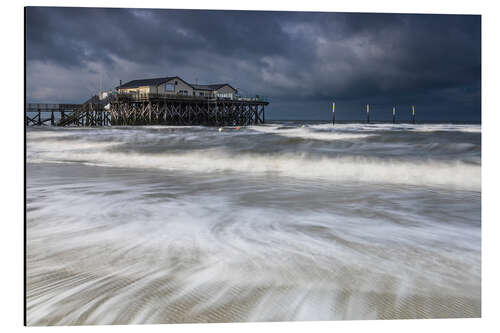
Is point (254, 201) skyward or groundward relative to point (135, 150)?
groundward

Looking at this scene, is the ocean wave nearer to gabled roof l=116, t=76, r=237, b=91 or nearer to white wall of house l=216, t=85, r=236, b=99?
gabled roof l=116, t=76, r=237, b=91

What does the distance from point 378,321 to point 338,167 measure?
3.65 m

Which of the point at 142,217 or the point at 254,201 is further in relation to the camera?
the point at 254,201

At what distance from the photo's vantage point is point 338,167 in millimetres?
4797

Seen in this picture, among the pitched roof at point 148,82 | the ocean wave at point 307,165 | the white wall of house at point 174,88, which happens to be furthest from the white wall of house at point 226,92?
the ocean wave at point 307,165

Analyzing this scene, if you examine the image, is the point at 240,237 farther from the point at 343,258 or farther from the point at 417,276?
the point at 417,276

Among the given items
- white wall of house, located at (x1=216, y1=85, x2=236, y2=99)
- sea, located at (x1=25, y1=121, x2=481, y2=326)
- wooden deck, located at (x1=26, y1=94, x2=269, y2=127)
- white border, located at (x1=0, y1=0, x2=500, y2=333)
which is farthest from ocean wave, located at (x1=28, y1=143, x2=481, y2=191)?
white wall of house, located at (x1=216, y1=85, x2=236, y2=99)

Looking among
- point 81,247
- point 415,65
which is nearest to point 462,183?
point 415,65

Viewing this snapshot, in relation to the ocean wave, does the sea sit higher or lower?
lower

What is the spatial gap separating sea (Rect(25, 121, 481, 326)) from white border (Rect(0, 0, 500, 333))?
0.13 ft

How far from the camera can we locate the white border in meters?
1.25

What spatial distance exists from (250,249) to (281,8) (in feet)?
5.08

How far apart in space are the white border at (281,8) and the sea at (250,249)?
0.13 feet

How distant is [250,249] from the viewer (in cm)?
181
